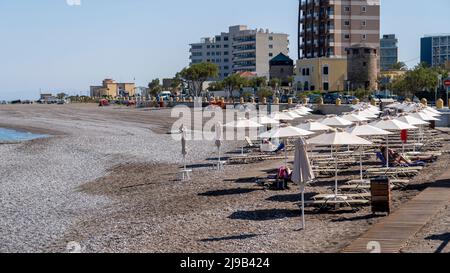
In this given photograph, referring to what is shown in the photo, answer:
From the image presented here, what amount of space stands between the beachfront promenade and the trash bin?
0.25 meters

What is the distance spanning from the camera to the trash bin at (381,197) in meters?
15.5

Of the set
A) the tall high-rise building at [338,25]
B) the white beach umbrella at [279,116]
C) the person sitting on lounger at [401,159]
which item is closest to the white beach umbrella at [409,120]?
the person sitting on lounger at [401,159]

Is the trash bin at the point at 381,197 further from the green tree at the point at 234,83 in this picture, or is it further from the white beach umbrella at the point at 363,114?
the green tree at the point at 234,83

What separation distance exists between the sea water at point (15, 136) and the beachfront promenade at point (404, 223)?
124 feet

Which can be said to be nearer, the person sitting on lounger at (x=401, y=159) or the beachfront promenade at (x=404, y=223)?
the beachfront promenade at (x=404, y=223)

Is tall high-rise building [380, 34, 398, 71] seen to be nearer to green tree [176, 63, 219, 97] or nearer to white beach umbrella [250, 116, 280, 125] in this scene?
green tree [176, 63, 219, 97]

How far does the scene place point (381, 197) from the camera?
15.6 metres

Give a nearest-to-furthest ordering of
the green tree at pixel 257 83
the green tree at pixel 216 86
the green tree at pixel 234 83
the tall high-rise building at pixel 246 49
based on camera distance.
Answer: the green tree at pixel 234 83, the green tree at pixel 257 83, the green tree at pixel 216 86, the tall high-rise building at pixel 246 49

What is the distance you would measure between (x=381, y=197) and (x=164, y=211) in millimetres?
5657

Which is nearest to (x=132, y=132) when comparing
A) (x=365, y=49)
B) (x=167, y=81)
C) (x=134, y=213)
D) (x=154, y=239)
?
(x=134, y=213)

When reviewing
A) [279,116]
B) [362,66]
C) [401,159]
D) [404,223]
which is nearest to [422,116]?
[401,159]

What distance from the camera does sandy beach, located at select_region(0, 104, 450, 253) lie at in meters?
14.5

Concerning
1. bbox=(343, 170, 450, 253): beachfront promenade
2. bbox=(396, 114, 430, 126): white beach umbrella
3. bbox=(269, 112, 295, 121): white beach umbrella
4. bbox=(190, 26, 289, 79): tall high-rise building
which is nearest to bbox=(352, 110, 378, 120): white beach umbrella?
bbox=(269, 112, 295, 121): white beach umbrella
